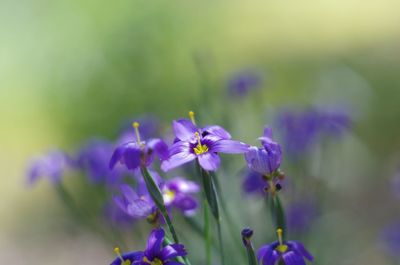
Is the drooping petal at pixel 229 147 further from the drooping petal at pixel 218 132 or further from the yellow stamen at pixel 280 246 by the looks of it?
the yellow stamen at pixel 280 246

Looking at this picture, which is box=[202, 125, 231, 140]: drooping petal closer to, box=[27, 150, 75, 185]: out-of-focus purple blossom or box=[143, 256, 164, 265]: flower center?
box=[143, 256, 164, 265]: flower center

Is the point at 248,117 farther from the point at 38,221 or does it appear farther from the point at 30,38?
the point at 30,38

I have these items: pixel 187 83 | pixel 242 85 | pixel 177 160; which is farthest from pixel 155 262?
pixel 187 83

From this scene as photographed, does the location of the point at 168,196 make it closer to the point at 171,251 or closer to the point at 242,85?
the point at 171,251

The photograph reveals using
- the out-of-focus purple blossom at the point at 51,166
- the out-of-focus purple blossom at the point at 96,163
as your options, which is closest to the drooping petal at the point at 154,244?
the out-of-focus purple blossom at the point at 96,163

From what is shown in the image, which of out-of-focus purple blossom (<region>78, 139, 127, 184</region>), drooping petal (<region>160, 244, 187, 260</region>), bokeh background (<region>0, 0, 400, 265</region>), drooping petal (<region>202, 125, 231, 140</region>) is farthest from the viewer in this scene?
bokeh background (<region>0, 0, 400, 265</region>)

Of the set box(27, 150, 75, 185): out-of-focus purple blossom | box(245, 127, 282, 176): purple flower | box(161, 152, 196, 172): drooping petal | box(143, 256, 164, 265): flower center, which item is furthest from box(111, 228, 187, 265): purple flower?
box(27, 150, 75, 185): out-of-focus purple blossom
